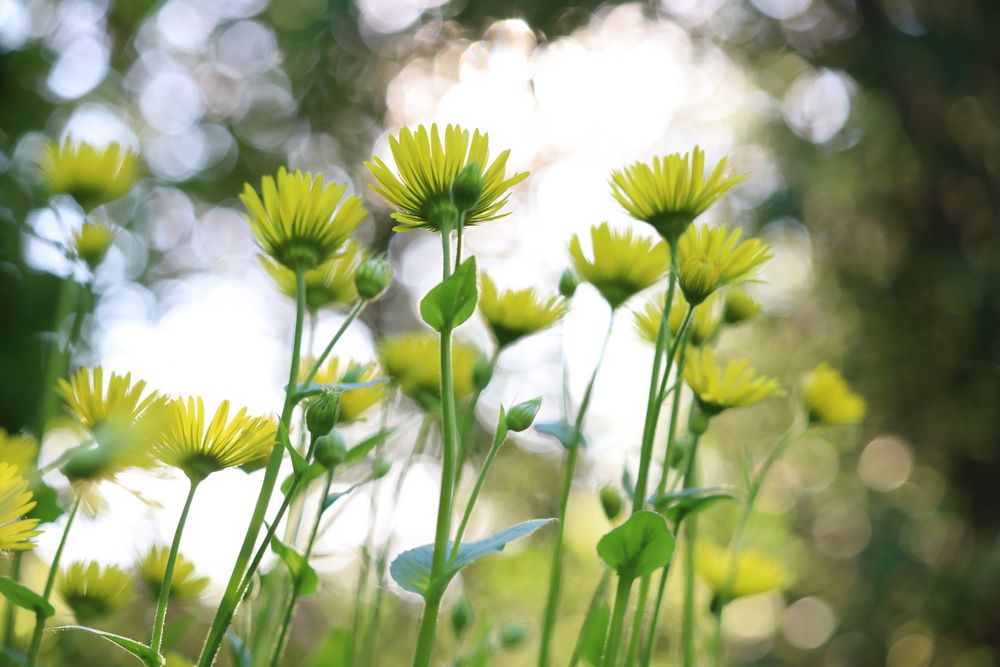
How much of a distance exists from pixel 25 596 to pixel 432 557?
0.20 meters

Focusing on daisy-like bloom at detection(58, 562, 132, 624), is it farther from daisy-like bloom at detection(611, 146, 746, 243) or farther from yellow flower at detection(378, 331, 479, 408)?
daisy-like bloom at detection(611, 146, 746, 243)

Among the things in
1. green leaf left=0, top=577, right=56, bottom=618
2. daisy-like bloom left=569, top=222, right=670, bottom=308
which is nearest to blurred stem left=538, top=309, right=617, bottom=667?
daisy-like bloom left=569, top=222, right=670, bottom=308

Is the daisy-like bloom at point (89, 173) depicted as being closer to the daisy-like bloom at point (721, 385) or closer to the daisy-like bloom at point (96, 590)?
the daisy-like bloom at point (96, 590)

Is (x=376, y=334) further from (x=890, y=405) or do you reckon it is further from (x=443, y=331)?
(x=443, y=331)

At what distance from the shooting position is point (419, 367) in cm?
65

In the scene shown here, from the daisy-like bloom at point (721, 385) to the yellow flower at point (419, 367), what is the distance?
7.6 inches

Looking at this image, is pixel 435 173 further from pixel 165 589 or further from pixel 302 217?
pixel 165 589

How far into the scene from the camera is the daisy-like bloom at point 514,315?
→ 2.09ft

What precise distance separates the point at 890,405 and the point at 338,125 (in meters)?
2.81

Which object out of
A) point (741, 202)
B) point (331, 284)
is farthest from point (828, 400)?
point (741, 202)

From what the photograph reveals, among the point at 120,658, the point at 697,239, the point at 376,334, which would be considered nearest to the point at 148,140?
the point at 376,334

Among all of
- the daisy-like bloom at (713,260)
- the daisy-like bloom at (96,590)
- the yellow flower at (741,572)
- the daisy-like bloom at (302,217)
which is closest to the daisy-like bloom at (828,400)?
the yellow flower at (741,572)

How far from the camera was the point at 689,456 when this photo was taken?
538 mm

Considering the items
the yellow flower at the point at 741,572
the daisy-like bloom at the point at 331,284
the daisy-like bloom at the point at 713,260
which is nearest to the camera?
the daisy-like bloom at the point at 713,260
